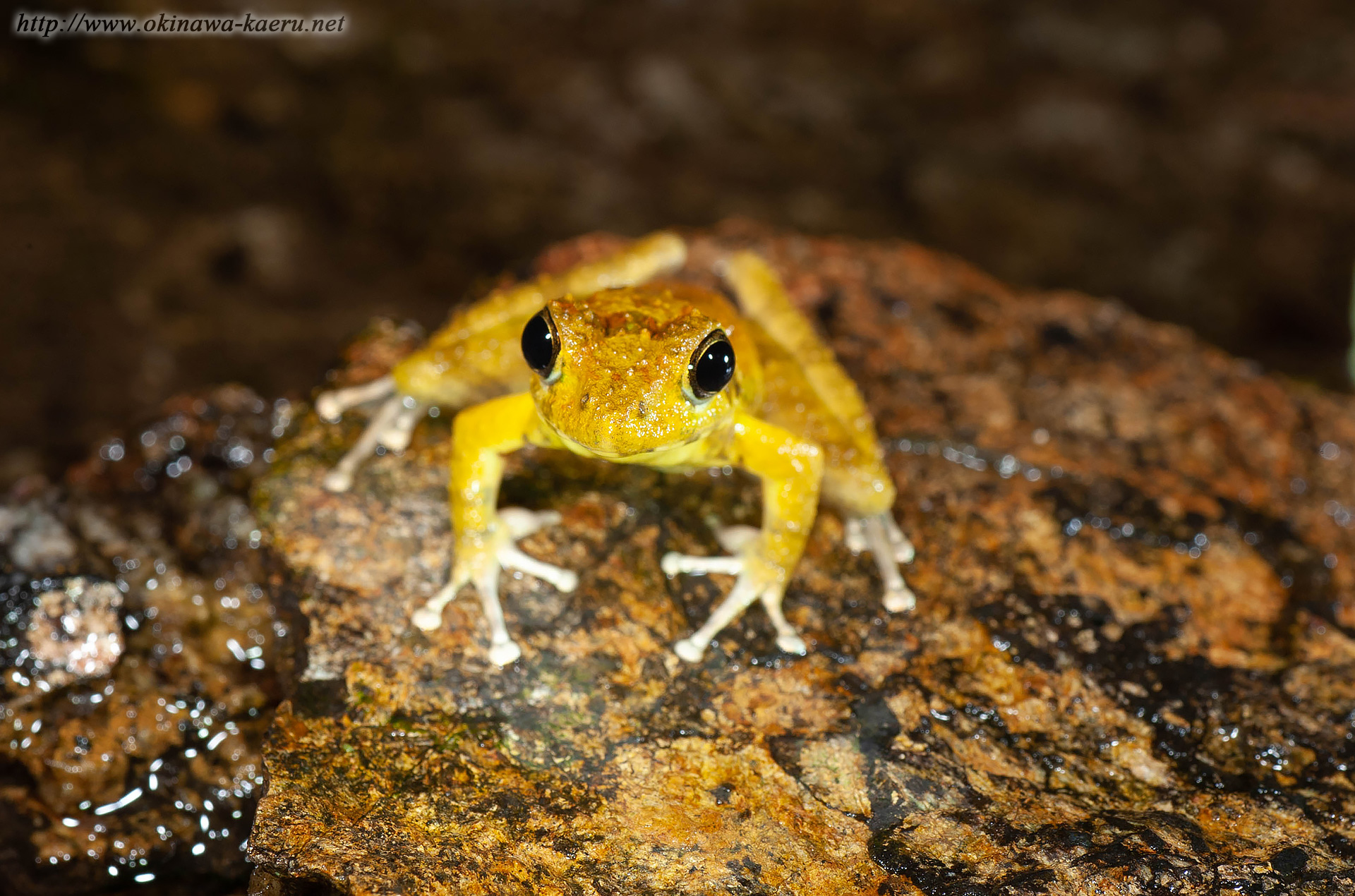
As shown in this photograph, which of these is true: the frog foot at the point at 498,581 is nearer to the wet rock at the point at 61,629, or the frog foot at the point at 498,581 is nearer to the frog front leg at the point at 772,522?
the frog front leg at the point at 772,522

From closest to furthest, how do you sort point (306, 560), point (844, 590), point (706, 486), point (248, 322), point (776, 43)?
point (306, 560) → point (844, 590) → point (706, 486) → point (248, 322) → point (776, 43)

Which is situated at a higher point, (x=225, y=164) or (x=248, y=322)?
(x=225, y=164)

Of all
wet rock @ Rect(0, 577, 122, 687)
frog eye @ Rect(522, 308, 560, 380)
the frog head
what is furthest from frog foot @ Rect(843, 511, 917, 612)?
wet rock @ Rect(0, 577, 122, 687)

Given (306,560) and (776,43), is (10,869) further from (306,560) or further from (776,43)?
(776,43)

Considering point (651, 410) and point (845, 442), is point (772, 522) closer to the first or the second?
point (845, 442)

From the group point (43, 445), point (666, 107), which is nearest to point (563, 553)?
point (43, 445)

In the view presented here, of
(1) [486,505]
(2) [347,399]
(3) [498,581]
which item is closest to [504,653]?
(3) [498,581]

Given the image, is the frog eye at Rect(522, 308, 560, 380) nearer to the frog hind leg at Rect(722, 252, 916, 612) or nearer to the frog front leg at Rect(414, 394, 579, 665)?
the frog front leg at Rect(414, 394, 579, 665)
